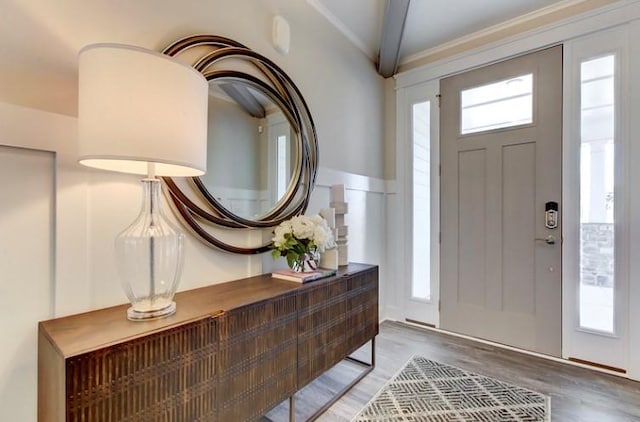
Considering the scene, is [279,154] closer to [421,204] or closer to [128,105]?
[128,105]

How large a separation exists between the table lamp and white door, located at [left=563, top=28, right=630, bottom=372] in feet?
8.72

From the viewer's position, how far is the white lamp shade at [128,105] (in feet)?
2.90

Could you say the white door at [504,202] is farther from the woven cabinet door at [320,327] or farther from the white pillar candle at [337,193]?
the woven cabinet door at [320,327]

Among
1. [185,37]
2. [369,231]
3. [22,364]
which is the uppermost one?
[185,37]

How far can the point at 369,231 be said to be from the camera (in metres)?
2.95

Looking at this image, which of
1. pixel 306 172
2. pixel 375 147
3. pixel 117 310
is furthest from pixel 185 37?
pixel 375 147

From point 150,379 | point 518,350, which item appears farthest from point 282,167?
point 518,350

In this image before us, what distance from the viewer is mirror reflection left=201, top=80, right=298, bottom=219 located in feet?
5.29

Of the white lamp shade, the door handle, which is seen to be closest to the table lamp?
the white lamp shade

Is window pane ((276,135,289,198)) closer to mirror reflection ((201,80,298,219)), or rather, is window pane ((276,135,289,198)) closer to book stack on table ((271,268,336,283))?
mirror reflection ((201,80,298,219))

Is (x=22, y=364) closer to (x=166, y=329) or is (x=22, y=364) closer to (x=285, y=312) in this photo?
(x=166, y=329)

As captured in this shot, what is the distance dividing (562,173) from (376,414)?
7.22 feet

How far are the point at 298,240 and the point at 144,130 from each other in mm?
1007

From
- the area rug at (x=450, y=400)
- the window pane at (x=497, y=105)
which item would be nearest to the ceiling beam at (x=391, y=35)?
the window pane at (x=497, y=105)
